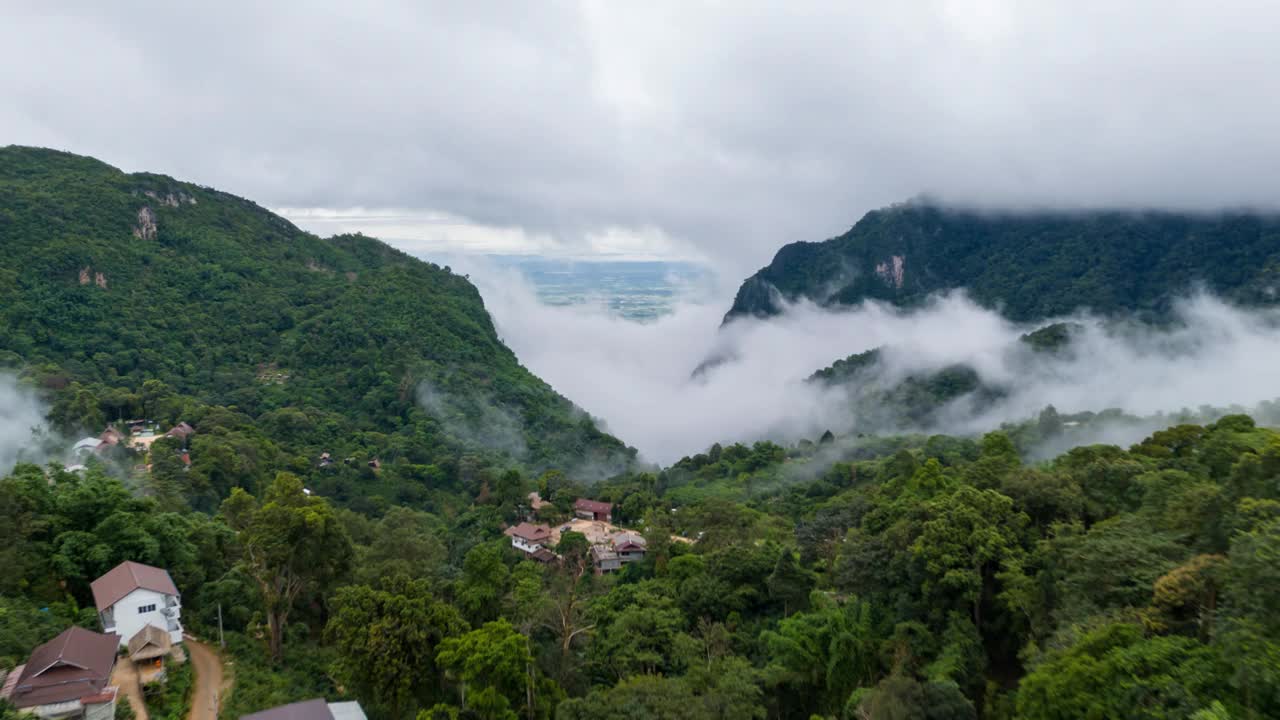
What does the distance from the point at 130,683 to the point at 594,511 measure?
30.5 meters

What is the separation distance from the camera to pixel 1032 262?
111188 millimetres

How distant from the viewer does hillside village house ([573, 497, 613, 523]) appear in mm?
43844

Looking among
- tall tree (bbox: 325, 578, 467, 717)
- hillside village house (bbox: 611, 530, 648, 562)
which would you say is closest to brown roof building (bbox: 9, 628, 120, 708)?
tall tree (bbox: 325, 578, 467, 717)

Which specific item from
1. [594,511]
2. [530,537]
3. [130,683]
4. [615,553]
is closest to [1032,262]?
[594,511]

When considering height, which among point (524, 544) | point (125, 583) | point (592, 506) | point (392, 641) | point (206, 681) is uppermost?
point (392, 641)

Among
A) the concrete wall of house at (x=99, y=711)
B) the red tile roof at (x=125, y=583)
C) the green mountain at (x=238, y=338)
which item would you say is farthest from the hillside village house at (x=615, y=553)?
the concrete wall of house at (x=99, y=711)

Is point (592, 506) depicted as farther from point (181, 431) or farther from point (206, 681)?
point (206, 681)

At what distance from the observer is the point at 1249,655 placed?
7.95m

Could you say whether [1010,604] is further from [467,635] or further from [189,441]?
[189,441]

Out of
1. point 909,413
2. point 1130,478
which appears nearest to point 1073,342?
point 909,413

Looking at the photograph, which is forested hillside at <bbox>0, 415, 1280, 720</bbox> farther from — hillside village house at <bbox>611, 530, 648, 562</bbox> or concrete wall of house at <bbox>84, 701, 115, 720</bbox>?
hillside village house at <bbox>611, 530, 648, 562</bbox>

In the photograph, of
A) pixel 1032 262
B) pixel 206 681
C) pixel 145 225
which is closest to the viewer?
pixel 206 681

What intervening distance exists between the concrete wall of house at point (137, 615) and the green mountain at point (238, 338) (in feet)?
94.8

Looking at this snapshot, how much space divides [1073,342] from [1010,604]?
237ft
